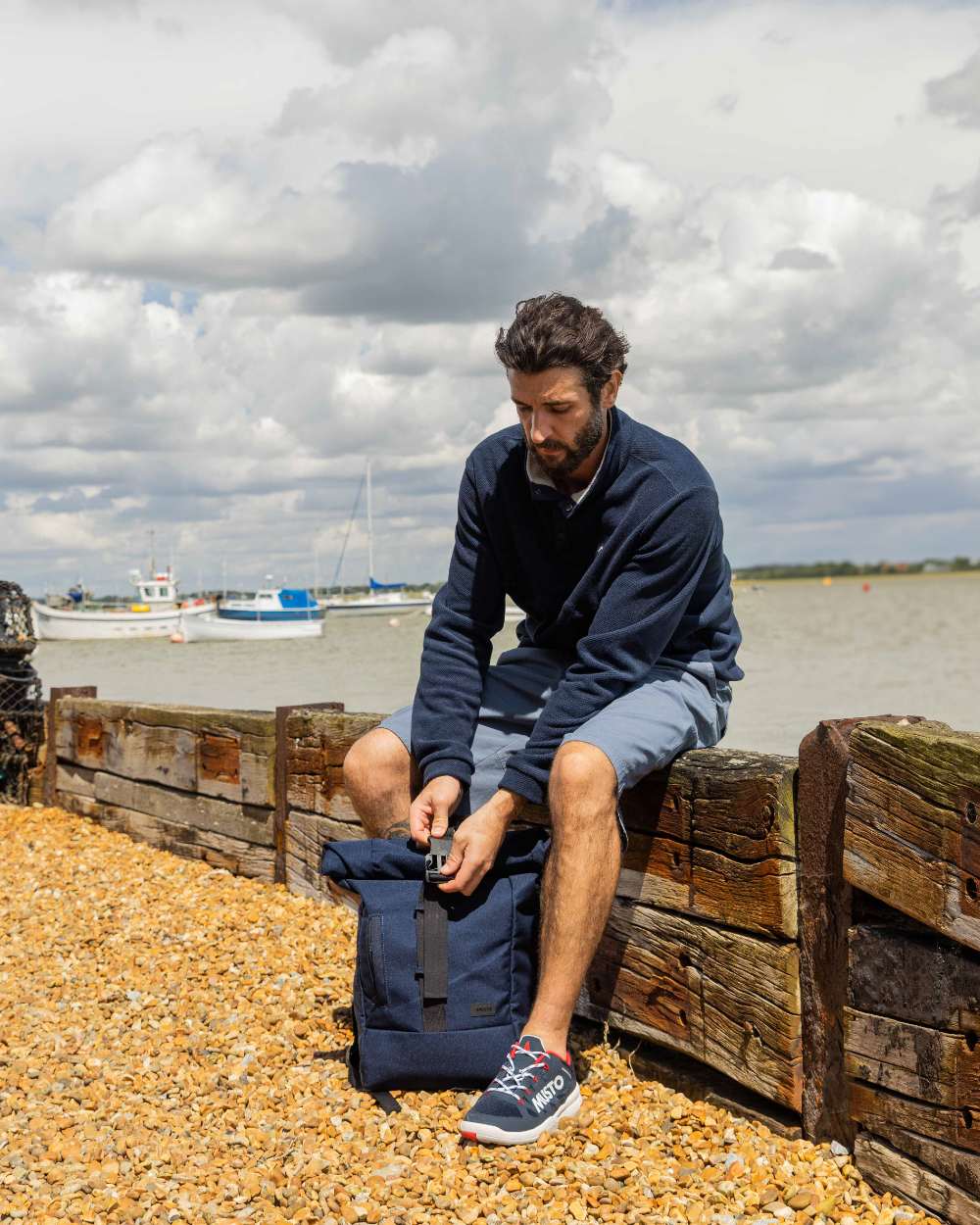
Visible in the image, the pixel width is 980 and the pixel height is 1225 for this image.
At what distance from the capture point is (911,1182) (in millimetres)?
2578

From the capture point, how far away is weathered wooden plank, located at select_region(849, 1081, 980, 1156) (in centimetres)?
248

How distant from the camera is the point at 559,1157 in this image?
2812 millimetres

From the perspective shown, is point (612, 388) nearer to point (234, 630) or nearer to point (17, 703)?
point (17, 703)

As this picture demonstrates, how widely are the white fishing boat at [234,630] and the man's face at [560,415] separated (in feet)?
169

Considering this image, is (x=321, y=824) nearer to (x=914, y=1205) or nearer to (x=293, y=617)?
(x=914, y=1205)

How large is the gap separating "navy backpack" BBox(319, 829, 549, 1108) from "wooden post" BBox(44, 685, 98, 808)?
4350 millimetres

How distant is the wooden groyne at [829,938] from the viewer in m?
2.49

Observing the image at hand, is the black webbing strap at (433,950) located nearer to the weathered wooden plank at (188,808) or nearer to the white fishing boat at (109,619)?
the weathered wooden plank at (188,808)

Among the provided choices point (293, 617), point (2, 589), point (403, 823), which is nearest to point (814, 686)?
point (2, 589)

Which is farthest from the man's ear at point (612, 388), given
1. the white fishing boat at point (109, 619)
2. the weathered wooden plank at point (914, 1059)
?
the white fishing boat at point (109, 619)

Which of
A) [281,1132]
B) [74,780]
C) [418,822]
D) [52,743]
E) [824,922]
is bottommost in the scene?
[281,1132]

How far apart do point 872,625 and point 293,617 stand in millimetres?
27543

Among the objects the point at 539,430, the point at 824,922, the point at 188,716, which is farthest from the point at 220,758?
the point at 824,922

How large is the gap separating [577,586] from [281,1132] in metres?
1.53
